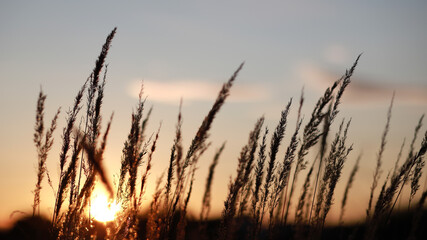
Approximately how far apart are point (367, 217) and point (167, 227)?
1.76 metres

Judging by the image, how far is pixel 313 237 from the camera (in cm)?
357

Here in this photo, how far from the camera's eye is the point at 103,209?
9.20ft

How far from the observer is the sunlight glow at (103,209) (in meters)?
2.64

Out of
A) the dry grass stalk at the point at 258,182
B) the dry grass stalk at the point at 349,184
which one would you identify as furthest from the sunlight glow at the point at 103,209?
the dry grass stalk at the point at 349,184

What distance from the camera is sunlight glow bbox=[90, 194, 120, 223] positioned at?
2.64m

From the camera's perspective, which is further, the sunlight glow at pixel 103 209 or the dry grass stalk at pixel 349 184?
the dry grass stalk at pixel 349 184

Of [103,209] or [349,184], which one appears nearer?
[103,209]

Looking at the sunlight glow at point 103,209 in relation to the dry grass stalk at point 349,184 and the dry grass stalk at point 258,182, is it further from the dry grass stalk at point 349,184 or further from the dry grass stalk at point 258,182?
the dry grass stalk at point 349,184

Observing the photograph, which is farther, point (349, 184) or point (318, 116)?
point (349, 184)

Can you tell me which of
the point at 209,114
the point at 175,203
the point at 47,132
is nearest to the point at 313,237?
the point at 175,203

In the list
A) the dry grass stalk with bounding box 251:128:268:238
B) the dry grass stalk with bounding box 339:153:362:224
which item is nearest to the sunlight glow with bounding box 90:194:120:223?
the dry grass stalk with bounding box 251:128:268:238

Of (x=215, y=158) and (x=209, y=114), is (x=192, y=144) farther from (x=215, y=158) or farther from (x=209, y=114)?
(x=215, y=158)

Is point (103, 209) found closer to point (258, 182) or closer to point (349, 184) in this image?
point (258, 182)

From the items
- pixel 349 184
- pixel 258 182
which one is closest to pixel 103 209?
pixel 258 182
